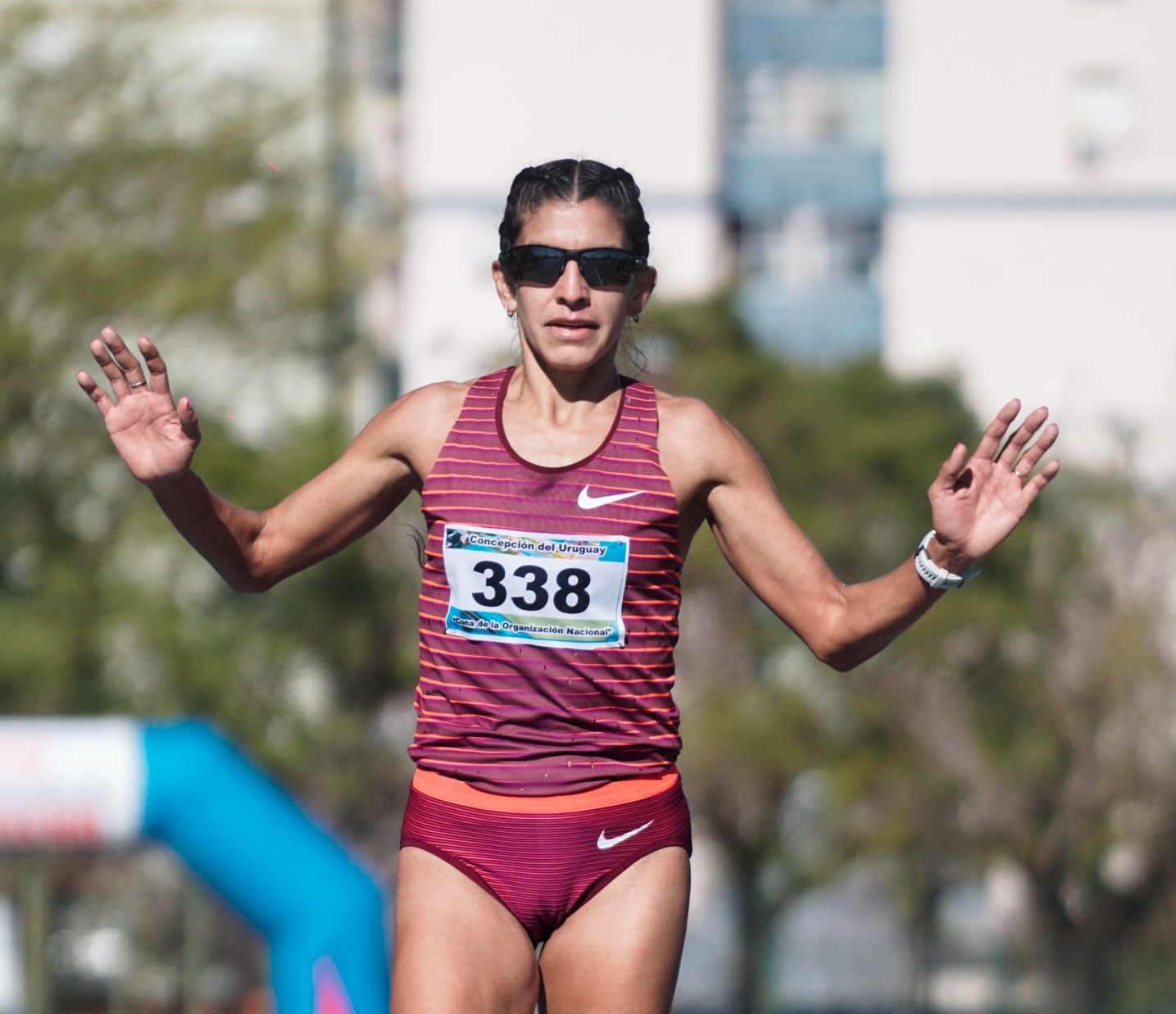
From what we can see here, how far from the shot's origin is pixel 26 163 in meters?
24.6

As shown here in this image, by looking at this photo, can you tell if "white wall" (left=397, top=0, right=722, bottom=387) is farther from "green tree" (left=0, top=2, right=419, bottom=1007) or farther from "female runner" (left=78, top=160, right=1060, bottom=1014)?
"female runner" (left=78, top=160, right=1060, bottom=1014)

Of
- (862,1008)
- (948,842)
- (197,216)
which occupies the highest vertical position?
(197,216)

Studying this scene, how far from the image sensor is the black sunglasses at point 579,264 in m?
3.93

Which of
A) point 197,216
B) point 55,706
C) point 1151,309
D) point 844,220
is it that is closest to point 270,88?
point 197,216

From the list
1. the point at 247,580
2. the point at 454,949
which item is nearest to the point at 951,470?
the point at 454,949

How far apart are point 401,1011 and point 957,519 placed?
1367 millimetres

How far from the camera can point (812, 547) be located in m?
4.05

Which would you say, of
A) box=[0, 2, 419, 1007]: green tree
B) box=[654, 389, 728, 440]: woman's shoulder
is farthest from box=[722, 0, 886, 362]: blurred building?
box=[654, 389, 728, 440]: woman's shoulder

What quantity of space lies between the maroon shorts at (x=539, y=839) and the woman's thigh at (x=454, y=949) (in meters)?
0.03

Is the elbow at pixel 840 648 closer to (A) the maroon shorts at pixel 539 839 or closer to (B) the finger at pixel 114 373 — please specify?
(A) the maroon shorts at pixel 539 839

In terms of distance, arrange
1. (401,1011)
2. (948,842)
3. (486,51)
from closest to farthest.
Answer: (401,1011) → (948,842) → (486,51)

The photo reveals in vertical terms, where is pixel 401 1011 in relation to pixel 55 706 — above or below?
above

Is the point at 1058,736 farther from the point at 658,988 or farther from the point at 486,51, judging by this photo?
the point at 658,988

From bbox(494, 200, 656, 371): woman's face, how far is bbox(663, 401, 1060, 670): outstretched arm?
9.0 inches
